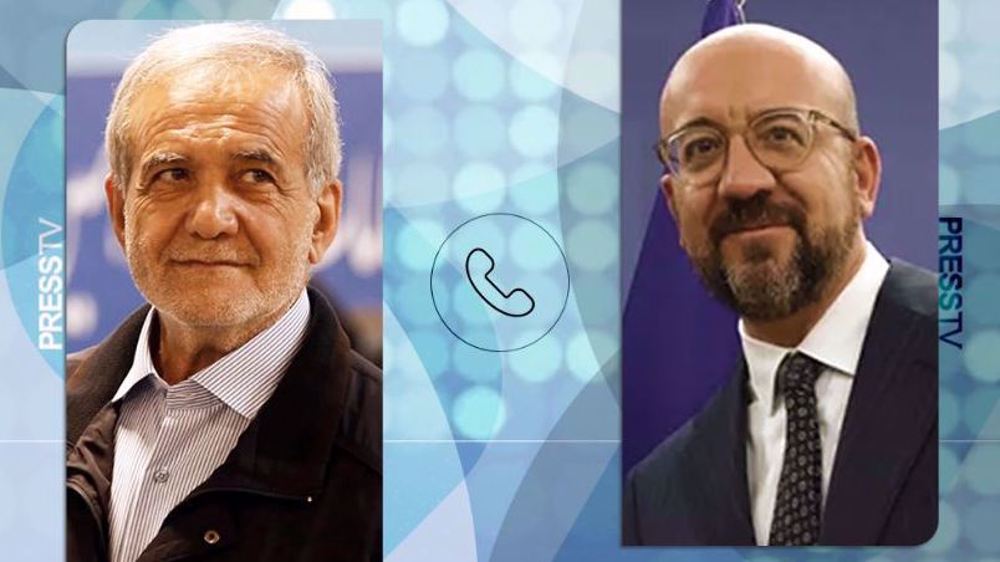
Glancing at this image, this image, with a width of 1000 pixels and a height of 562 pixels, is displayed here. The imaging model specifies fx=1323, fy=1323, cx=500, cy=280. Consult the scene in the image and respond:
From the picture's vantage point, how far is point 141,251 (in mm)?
2867

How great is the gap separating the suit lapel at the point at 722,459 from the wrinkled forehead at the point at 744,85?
0.54 metres

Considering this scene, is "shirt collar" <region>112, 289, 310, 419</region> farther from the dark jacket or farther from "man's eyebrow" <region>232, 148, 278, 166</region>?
"man's eyebrow" <region>232, 148, 278, 166</region>

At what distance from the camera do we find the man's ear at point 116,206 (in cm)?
288

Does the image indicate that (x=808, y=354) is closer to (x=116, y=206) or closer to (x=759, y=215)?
(x=759, y=215)

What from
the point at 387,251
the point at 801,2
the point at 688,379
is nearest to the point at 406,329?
the point at 387,251

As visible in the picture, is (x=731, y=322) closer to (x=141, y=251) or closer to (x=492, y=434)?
(x=492, y=434)

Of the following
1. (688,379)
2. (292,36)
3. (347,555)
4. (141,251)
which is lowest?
(347,555)

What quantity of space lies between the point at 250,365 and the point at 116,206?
1.48 feet

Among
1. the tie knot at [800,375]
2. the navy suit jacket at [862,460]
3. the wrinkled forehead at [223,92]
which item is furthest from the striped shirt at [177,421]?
the tie knot at [800,375]

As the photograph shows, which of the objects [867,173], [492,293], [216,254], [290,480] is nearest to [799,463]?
[867,173]

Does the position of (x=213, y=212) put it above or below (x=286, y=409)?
above

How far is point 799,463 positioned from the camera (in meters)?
2.80

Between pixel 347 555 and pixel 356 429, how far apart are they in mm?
270

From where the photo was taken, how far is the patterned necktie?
2.80 m
